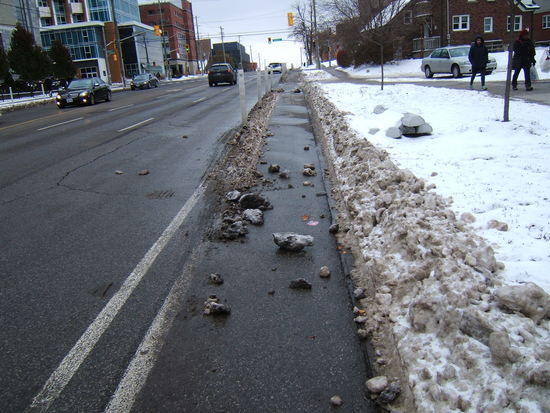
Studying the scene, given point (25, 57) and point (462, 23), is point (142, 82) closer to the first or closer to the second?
point (25, 57)

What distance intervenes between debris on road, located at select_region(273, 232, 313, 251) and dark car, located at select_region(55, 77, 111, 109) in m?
23.9

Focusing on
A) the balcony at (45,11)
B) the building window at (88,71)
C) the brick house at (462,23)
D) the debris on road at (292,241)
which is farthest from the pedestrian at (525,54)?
the balcony at (45,11)

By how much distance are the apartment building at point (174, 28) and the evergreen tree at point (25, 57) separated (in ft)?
227

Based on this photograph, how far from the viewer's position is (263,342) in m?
3.34

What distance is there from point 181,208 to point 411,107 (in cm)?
828

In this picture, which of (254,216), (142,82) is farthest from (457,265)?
(142,82)

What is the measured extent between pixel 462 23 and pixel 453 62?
2485 centimetres

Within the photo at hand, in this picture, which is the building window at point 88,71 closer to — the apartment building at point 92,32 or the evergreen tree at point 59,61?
the apartment building at point 92,32

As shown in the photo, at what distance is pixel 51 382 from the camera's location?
9.62 feet

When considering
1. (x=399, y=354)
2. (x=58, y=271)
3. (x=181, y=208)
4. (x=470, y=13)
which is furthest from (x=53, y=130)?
(x=470, y=13)

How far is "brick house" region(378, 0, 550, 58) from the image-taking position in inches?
1783

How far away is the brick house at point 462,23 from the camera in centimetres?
4528

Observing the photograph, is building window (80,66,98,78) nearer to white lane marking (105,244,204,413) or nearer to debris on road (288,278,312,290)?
white lane marking (105,244,204,413)

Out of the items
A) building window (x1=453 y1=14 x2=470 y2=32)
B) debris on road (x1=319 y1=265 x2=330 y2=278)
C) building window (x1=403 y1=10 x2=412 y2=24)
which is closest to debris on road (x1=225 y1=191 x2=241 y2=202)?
debris on road (x1=319 y1=265 x2=330 y2=278)
